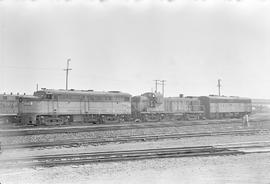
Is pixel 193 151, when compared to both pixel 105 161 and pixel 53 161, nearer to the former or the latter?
pixel 105 161

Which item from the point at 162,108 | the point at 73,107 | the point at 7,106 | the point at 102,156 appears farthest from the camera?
the point at 162,108

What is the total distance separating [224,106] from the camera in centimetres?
4581

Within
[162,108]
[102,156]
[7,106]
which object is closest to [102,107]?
[162,108]

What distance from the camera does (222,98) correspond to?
45906 mm

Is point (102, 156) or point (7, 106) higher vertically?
point (7, 106)

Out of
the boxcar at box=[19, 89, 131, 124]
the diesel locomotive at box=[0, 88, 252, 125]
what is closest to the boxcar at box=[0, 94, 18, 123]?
the diesel locomotive at box=[0, 88, 252, 125]

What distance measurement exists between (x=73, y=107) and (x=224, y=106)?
21.8 metres

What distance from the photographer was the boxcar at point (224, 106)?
4422cm

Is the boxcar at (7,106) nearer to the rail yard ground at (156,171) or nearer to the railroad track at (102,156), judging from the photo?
the rail yard ground at (156,171)

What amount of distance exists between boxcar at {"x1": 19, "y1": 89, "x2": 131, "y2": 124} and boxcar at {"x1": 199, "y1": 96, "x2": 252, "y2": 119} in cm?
1187

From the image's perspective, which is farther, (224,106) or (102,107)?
(224,106)

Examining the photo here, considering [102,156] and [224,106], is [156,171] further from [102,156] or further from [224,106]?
[224,106]

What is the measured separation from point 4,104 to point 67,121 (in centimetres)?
709

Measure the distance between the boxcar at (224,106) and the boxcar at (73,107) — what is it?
467 inches
